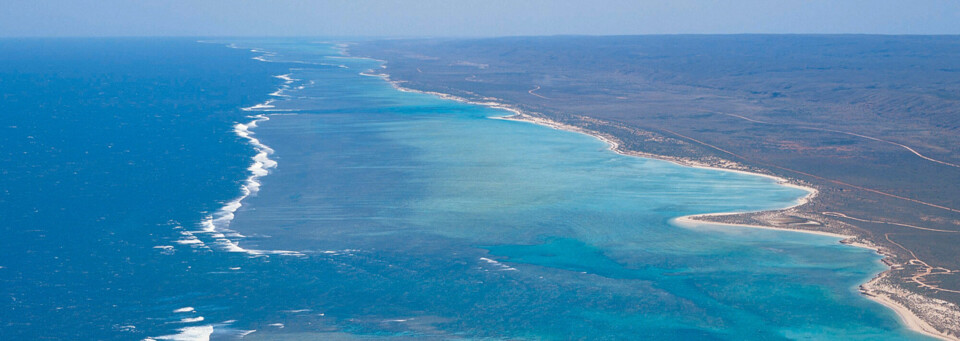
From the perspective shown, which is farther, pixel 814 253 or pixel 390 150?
pixel 390 150

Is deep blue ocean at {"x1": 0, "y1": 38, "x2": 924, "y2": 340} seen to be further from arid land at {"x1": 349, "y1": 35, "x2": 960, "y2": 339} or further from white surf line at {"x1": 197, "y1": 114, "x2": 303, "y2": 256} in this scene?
arid land at {"x1": 349, "y1": 35, "x2": 960, "y2": 339}

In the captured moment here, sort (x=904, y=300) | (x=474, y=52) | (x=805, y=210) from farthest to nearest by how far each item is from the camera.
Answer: (x=474, y=52) → (x=805, y=210) → (x=904, y=300)

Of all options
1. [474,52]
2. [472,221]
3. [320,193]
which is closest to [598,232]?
[472,221]

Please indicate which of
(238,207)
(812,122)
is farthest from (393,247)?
(812,122)

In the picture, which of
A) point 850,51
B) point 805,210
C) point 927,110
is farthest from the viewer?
point 850,51

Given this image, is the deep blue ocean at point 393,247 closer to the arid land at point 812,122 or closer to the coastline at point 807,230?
the coastline at point 807,230

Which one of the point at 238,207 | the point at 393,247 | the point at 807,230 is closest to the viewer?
the point at 393,247

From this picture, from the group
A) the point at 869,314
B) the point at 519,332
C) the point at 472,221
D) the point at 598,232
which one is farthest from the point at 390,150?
the point at 869,314

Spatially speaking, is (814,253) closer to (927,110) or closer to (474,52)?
(927,110)

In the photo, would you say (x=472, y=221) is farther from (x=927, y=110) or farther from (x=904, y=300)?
(x=927, y=110)

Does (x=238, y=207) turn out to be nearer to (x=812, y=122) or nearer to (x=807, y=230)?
(x=807, y=230)
